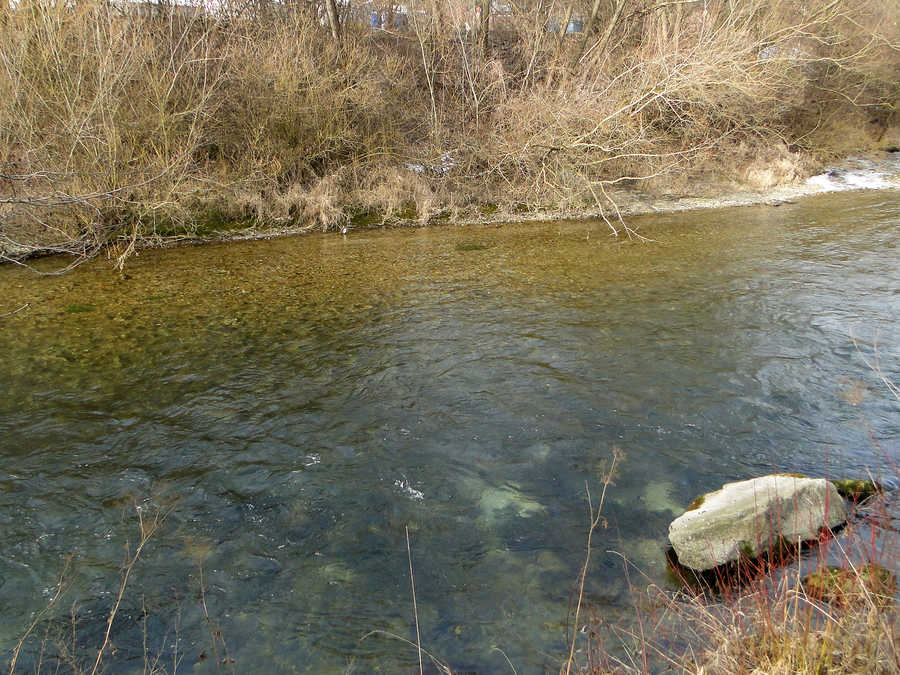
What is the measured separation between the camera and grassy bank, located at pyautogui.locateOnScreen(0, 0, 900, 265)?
43.1ft

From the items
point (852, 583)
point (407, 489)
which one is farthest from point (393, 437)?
point (852, 583)

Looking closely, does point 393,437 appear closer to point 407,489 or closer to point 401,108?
point 407,489

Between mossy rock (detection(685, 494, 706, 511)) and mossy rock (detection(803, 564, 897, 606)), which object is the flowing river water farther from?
mossy rock (detection(803, 564, 897, 606))

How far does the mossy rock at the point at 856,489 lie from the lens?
15.2 feet

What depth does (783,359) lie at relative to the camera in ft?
24.3

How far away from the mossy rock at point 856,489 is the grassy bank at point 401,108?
12566 millimetres

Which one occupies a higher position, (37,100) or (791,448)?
(37,100)

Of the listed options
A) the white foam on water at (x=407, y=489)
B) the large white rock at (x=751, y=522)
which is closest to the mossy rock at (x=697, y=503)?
the large white rock at (x=751, y=522)

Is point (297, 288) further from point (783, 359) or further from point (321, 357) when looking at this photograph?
point (783, 359)

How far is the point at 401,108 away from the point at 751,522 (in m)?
18.7

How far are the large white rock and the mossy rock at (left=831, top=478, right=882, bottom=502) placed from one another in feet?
0.97

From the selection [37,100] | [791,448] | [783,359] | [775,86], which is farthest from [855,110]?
[37,100]

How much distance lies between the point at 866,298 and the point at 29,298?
534 inches

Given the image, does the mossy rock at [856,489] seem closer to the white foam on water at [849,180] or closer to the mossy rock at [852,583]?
the mossy rock at [852,583]
